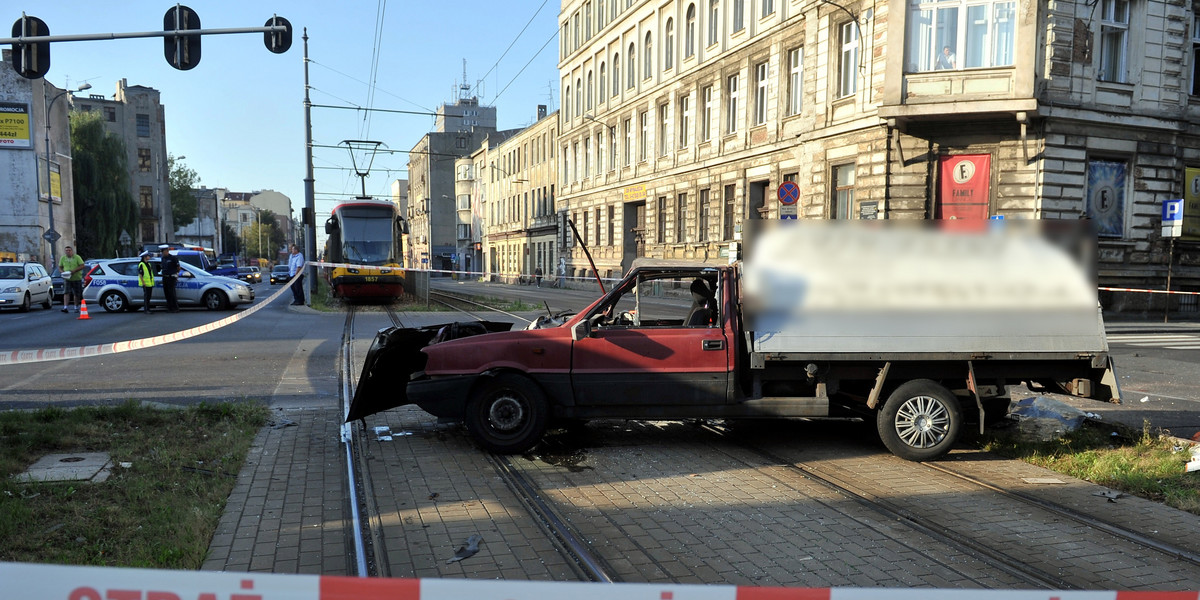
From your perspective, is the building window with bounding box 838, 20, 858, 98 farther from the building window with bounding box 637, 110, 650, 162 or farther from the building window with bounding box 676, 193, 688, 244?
the building window with bounding box 637, 110, 650, 162

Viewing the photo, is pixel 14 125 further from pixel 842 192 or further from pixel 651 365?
pixel 651 365

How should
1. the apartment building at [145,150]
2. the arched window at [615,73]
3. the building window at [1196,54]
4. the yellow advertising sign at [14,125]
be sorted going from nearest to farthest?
the building window at [1196,54], the yellow advertising sign at [14,125], the arched window at [615,73], the apartment building at [145,150]

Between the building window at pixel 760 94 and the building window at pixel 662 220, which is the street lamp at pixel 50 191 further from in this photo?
the building window at pixel 760 94

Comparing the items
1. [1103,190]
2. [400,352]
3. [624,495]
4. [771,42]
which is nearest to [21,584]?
[624,495]

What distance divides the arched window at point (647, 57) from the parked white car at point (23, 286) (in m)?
27.1

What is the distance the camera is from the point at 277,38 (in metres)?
14.5

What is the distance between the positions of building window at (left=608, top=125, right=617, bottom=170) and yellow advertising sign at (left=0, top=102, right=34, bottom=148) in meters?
32.1

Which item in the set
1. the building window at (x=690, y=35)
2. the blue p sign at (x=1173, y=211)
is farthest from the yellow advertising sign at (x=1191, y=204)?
the building window at (x=690, y=35)

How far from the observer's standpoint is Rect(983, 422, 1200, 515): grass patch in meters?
5.61

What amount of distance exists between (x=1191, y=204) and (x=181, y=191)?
9457 cm

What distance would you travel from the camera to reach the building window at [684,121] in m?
35.6

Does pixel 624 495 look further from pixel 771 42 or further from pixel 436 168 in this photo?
pixel 436 168

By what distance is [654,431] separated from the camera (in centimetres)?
760

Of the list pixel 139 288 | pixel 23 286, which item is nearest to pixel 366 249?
pixel 139 288
